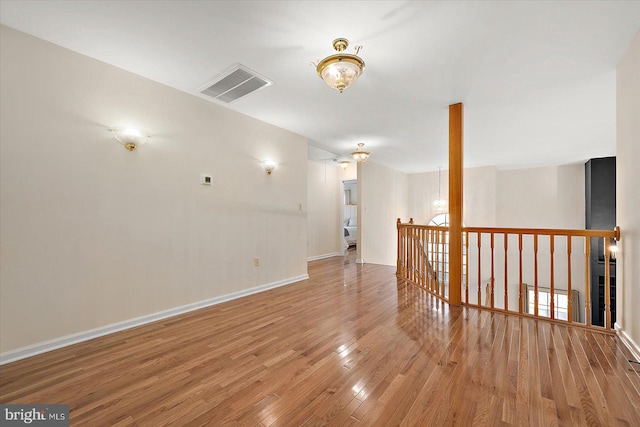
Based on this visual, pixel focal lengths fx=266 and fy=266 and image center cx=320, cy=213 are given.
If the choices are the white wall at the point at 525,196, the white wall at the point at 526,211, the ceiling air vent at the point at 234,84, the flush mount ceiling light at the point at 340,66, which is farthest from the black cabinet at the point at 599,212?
the ceiling air vent at the point at 234,84

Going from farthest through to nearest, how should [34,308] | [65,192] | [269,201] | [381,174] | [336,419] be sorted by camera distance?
[381,174], [269,201], [65,192], [34,308], [336,419]

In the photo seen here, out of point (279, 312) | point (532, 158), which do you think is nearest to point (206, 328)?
point (279, 312)

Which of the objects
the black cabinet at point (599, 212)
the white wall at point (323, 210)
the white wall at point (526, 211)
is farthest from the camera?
the white wall at point (323, 210)

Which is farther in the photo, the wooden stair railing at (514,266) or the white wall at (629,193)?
the wooden stair railing at (514,266)

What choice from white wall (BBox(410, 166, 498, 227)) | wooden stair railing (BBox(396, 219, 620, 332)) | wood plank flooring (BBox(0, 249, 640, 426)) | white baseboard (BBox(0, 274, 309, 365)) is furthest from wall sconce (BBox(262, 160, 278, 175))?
white wall (BBox(410, 166, 498, 227))

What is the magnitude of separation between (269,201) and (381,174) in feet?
14.0

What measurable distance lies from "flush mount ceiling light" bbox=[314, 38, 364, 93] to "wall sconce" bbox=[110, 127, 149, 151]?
1.95 meters

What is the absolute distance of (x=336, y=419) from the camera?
1.45m

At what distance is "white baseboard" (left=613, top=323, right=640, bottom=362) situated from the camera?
81.5 inches

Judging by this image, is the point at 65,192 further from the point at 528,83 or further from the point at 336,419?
the point at 528,83

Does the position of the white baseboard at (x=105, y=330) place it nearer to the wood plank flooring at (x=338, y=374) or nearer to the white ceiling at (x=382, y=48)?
the wood plank flooring at (x=338, y=374)

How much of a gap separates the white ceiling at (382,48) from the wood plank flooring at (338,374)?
257cm

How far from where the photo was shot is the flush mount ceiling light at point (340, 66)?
7.08ft

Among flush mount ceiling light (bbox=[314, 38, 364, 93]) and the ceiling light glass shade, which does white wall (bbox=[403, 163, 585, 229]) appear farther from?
flush mount ceiling light (bbox=[314, 38, 364, 93])
